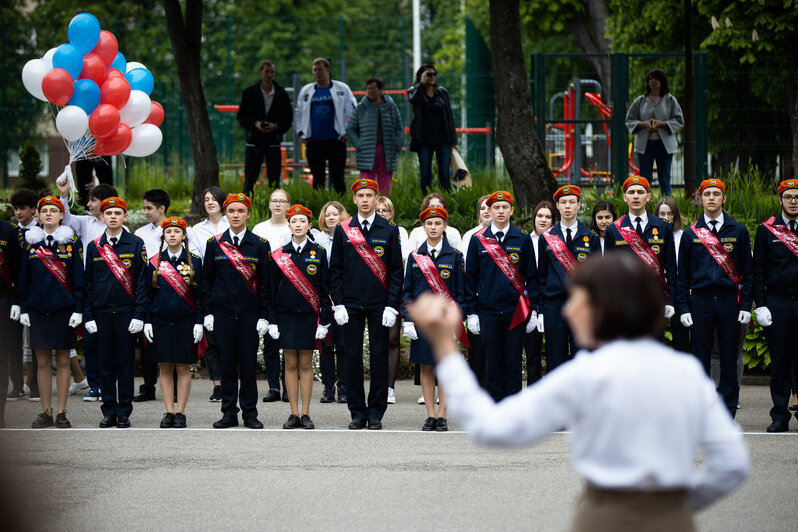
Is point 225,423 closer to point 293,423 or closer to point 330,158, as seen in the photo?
point 293,423

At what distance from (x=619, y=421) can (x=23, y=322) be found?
8237mm

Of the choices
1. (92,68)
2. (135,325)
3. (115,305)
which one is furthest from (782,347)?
(92,68)

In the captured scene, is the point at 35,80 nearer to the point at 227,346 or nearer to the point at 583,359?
the point at 227,346

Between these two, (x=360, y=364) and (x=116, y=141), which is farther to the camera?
(x=116, y=141)

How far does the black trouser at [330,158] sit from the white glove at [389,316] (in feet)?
22.2

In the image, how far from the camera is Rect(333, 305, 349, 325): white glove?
10.3 meters

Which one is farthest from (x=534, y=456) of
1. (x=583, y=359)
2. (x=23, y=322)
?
(x=583, y=359)

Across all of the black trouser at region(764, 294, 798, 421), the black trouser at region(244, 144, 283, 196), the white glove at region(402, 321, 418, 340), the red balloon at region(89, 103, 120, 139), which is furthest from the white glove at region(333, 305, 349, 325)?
the black trouser at region(244, 144, 283, 196)

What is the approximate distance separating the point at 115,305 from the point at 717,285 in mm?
5146

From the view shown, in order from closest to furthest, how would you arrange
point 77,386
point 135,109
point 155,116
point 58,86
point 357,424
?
point 357,424
point 77,386
point 58,86
point 135,109
point 155,116

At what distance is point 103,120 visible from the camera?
13883 mm

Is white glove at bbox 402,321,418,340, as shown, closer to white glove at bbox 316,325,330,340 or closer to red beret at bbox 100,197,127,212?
white glove at bbox 316,325,330,340

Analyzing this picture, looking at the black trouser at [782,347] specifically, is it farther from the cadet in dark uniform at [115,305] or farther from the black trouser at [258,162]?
the black trouser at [258,162]

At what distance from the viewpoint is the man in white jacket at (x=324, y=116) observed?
16.4 m
